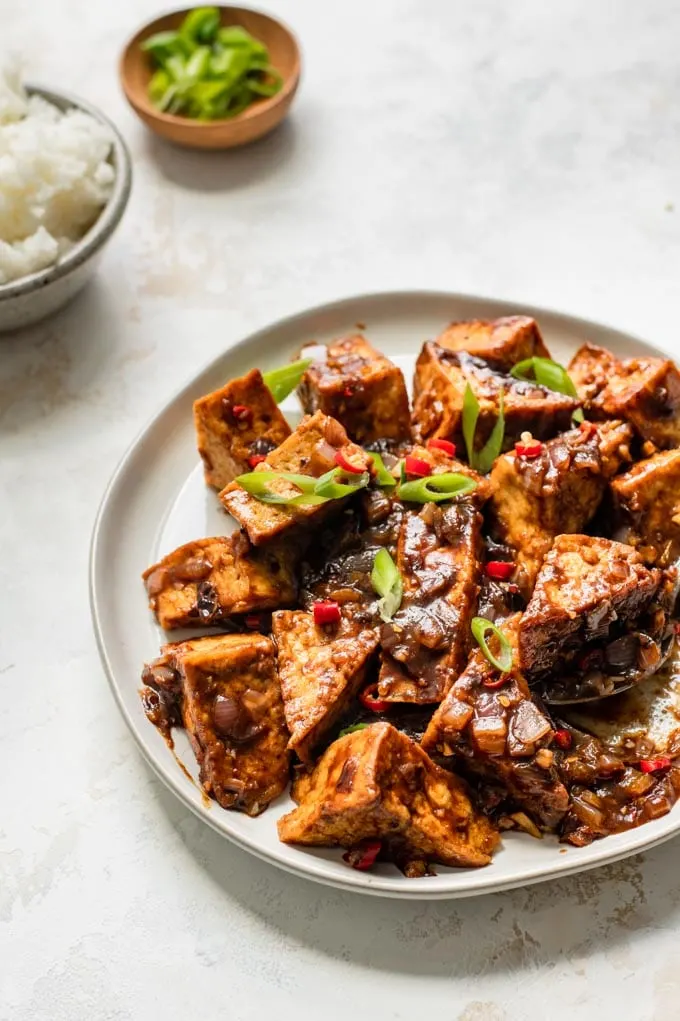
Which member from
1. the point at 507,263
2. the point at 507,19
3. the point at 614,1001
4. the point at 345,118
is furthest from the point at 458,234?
the point at 614,1001

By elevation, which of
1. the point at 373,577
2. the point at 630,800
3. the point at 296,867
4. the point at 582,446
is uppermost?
the point at 582,446

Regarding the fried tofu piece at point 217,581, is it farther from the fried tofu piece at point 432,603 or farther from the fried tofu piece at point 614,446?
the fried tofu piece at point 614,446

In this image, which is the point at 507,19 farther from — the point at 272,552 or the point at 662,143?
the point at 272,552

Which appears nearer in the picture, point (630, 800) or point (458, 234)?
point (630, 800)

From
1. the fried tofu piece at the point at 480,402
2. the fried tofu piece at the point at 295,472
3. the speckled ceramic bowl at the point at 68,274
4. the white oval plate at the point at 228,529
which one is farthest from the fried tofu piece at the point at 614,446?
the speckled ceramic bowl at the point at 68,274

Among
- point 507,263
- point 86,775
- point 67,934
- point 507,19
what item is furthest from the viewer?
point 507,19

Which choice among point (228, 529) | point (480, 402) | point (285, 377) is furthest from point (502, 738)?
point (285, 377)
